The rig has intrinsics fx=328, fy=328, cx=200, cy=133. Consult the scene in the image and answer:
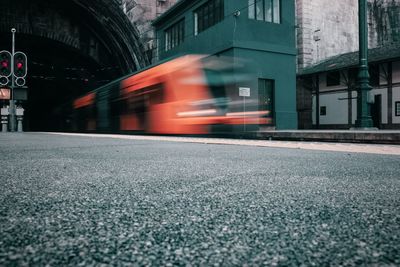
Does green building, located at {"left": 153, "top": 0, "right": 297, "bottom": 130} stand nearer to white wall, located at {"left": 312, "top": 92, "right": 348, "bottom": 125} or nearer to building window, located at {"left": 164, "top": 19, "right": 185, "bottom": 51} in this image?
building window, located at {"left": 164, "top": 19, "right": 185, "bottom": 51}

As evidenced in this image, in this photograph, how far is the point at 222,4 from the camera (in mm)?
19203

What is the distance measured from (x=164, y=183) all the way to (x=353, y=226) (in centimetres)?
132

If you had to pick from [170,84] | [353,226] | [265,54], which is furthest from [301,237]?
[265,54]

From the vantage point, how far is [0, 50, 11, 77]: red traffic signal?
46.4 feet

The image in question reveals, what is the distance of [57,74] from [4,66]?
18.4 metres

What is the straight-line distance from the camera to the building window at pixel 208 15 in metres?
19.6

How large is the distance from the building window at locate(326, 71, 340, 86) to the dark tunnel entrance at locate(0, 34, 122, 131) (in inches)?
663

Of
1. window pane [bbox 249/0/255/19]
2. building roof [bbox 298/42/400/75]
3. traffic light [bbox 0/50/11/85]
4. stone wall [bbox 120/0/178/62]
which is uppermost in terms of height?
stone wall [bbox 120/0/178/62]

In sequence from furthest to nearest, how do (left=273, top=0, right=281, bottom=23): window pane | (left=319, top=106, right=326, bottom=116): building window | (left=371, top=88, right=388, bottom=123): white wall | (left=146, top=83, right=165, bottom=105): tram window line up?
1. (left=319, top=106, right=326, bottom=116): building window
2. (left=371, top=88, right=388, bottom=123): white wall
3. (left=273, top=0, right=281, bottom=23): window pane
4. (left=146, top=83, right=165, bottom=105): tram window

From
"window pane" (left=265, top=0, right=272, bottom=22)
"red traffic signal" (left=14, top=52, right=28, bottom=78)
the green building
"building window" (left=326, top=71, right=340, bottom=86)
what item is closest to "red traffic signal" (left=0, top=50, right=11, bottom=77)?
"red traffic signal" (left=14, top=52, right=28, bottom=78)

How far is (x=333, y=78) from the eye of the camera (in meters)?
23.2

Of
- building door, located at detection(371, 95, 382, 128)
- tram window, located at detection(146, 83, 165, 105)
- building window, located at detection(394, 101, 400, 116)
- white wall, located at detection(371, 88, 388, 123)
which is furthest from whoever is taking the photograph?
building door, located at detection(371, 95, 382, 128)

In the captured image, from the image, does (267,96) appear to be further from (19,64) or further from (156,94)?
(19,64)

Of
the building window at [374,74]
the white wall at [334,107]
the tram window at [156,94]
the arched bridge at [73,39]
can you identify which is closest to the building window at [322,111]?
the white wall at [334,107]
